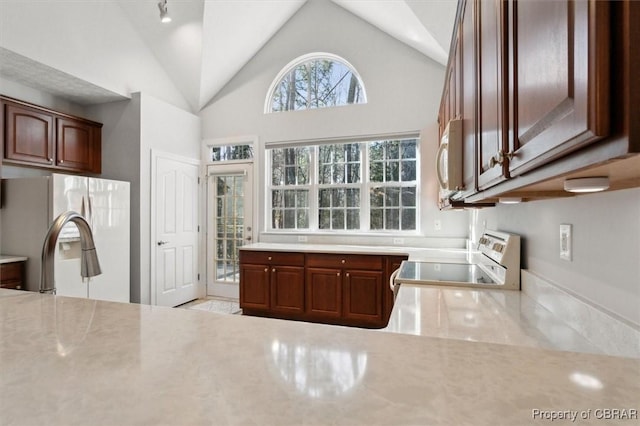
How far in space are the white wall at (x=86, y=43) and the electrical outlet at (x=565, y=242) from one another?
13.5 feet

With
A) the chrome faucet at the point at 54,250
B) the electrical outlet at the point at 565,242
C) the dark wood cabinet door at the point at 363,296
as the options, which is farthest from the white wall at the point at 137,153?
the electrical outlet at the point at 565,242

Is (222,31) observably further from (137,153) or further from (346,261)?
(346,261)

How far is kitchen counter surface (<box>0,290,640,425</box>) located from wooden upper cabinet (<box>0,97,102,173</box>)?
12.0 feet

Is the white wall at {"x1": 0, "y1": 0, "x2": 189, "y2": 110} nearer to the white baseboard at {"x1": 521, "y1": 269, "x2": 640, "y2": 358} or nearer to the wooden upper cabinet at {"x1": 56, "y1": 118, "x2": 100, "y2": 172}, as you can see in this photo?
the wooden upper cabinet at {"x1": 56, "y1": 118, "x2": 100, "y2": 172}

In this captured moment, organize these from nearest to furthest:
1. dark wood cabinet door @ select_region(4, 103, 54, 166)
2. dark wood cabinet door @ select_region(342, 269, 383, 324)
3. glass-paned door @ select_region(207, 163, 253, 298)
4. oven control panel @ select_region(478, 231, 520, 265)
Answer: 1. oven control panel @ select_region(478, 231, 520, 265)
2. dark wood cabinet door @ select_region(4, 103, 54, 166)
3. dark wood cabinet door @ select_region(342, 269, 383, 324)
4. glass-paned door @ select_region(207, 163, 253, 298)

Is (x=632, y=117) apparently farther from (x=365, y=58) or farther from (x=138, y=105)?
(x=138, y=105)

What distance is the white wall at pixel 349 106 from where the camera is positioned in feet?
12.5

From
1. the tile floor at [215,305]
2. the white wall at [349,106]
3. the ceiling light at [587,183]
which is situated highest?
the white wall at [349,106]

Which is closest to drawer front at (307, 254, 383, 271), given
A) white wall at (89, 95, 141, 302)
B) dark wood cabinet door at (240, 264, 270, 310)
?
dark wood cabinet door at (240, 264, 270, 310)

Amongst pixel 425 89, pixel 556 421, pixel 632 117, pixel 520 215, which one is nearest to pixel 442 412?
pixel 556 421

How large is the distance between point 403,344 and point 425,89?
3.85 meters

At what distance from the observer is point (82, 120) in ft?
12.5

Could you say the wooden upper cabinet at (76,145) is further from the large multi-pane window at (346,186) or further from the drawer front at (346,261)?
the drawer front at (346,261)

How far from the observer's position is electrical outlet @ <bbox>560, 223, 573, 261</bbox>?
1137 mm
